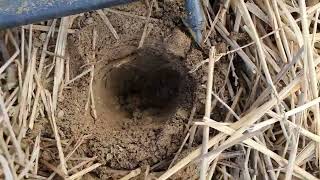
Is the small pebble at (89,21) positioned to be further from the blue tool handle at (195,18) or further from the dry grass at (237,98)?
the blue tool handle at (195,18)

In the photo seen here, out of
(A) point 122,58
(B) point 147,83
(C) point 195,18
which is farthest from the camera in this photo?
(B) point 147,83

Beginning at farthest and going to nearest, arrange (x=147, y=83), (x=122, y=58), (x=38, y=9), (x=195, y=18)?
(x=147, y=83)
(x=122, y=58)
(x=195, y=18)
(x=38, y=9)

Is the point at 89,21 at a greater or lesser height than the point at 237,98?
greater

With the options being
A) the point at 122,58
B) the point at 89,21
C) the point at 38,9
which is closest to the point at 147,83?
the point at 122,58

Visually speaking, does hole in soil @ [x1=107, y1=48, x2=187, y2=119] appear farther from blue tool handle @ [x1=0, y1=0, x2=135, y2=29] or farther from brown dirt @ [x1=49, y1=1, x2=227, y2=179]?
blue tool handle @ [x1=0, y1=0, x2=135, y2=29]

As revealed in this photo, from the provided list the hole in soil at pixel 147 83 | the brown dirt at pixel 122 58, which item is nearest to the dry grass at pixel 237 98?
the brown dirt at pixel 122 58

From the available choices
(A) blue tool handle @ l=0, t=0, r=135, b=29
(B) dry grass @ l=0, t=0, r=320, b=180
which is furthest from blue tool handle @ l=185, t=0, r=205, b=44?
(A) blue tool handle @ l=0, t=0, r=135, b=29

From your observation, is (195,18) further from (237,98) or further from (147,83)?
(147,83)

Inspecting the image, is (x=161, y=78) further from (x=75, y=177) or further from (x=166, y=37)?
(x=75, y=177)
